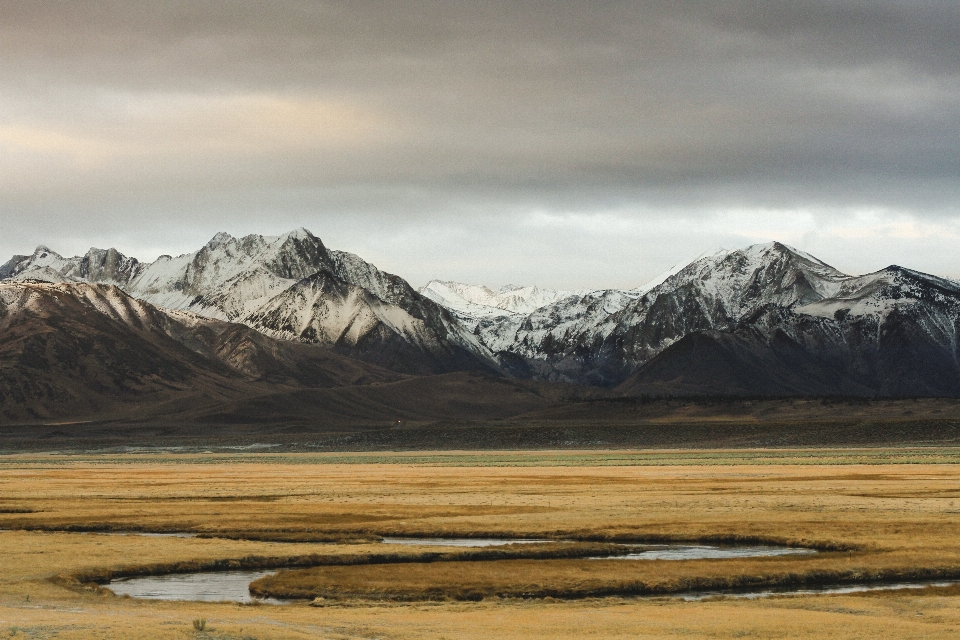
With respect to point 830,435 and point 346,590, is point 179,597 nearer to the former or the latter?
point 346,590

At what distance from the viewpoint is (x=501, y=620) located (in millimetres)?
33594

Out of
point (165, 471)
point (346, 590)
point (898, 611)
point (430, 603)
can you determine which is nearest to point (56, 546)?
point (346, 590)

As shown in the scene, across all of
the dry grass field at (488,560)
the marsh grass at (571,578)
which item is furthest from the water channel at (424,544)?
the dry grass field at (488,560)

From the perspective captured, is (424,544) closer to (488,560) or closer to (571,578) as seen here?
(488,560)

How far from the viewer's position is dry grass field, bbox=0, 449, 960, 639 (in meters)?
32.4

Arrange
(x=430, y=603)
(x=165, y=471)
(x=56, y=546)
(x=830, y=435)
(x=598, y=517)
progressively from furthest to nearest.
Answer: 1. (x=830, y=435)
2. (x=165, y=471)
3. (x=598, y=517)
4. (x=56, y=546)
5. (x=430, y=603)

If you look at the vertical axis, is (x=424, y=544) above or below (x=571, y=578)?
above

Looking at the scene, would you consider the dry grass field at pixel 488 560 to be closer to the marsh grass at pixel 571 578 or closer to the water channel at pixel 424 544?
the marsh grass at pixel 571 578

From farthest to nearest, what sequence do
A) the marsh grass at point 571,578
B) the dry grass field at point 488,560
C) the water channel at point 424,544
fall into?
the marsh grass at point 571,578
the water channel at point 424,544
the dry grass field at point 488,560

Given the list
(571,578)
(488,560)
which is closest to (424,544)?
(488,560)

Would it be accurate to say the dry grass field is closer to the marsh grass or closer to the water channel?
the marsh grass

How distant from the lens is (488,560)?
4666cm

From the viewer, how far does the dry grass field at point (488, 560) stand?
32.4m

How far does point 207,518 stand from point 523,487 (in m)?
29.0
